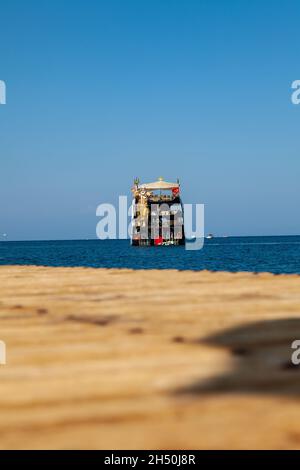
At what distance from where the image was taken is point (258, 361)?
7.80 ft

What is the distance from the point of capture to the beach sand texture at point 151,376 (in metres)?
1.67

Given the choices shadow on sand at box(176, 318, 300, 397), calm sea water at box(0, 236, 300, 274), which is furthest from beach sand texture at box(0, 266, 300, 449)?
calm sea water at box(0, 236, 300, 274)

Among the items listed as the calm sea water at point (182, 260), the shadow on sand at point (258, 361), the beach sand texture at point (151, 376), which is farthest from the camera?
the calm sea water at point (182, 260)

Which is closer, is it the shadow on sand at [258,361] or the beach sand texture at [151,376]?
the beach sand texture at [151,376]

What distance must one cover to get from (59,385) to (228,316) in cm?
153

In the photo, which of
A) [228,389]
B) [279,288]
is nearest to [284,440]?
[228,389]

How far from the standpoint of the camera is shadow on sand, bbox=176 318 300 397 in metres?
2.04

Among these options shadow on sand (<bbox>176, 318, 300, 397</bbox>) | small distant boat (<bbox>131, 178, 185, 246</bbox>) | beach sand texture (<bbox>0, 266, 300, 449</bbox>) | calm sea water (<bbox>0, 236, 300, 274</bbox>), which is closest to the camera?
beach sand texture (<bbox>0, 266, 300, 449</bbox>)

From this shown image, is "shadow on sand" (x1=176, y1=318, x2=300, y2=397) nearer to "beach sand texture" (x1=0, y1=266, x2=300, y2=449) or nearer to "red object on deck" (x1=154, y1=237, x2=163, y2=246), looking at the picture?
"beach sand texture" (x1=0, y1=266, x2=300, y2=449)

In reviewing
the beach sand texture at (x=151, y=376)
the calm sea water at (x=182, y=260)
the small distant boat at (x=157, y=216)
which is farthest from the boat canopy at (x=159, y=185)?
the beach sand texture at (x=151, y=376)

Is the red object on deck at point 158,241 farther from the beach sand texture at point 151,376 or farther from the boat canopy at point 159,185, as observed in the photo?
the beach sand texture at point 151,376

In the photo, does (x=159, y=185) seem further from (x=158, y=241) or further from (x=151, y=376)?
(x=151, y=376)

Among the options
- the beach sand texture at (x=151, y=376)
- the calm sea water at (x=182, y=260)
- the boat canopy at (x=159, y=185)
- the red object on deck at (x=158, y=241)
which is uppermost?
the boat canopy at (x=159, y=185)

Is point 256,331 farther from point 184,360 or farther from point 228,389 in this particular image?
point 228,389
